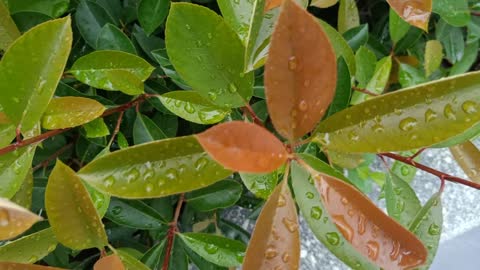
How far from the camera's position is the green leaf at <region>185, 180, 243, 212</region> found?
2.76ft

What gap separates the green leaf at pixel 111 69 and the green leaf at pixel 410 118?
0.34m

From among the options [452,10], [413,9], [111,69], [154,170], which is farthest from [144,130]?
[452,10]

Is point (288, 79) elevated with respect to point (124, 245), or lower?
elevated

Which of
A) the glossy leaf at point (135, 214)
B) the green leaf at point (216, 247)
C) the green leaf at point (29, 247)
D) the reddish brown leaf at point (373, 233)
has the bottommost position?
the glossy leaf at point (135, 214)

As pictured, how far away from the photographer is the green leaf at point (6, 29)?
679 mm

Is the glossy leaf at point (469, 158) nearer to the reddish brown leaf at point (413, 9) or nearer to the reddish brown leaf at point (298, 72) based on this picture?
the reddish brown leaf at point (413, 9)

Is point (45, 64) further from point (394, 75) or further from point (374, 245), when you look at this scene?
point (394, 75)

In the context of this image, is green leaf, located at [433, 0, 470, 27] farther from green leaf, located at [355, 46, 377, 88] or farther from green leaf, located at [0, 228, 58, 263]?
green leaf, located at [0, 228, 58, 263]

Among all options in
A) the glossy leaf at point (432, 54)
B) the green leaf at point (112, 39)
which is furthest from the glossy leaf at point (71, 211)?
the glossy leaf at point (432, 54)

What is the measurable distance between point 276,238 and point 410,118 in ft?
0.53

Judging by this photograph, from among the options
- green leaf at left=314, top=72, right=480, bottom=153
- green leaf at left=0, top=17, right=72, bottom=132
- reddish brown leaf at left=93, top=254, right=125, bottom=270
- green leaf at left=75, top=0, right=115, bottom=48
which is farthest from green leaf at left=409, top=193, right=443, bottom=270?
green leaf at left=75, top=0, right=115, bottom=48

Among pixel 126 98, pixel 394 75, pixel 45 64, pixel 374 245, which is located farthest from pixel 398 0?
pixel 394 75

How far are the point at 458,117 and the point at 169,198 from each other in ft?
2.06

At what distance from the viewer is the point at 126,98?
2.94 ft
